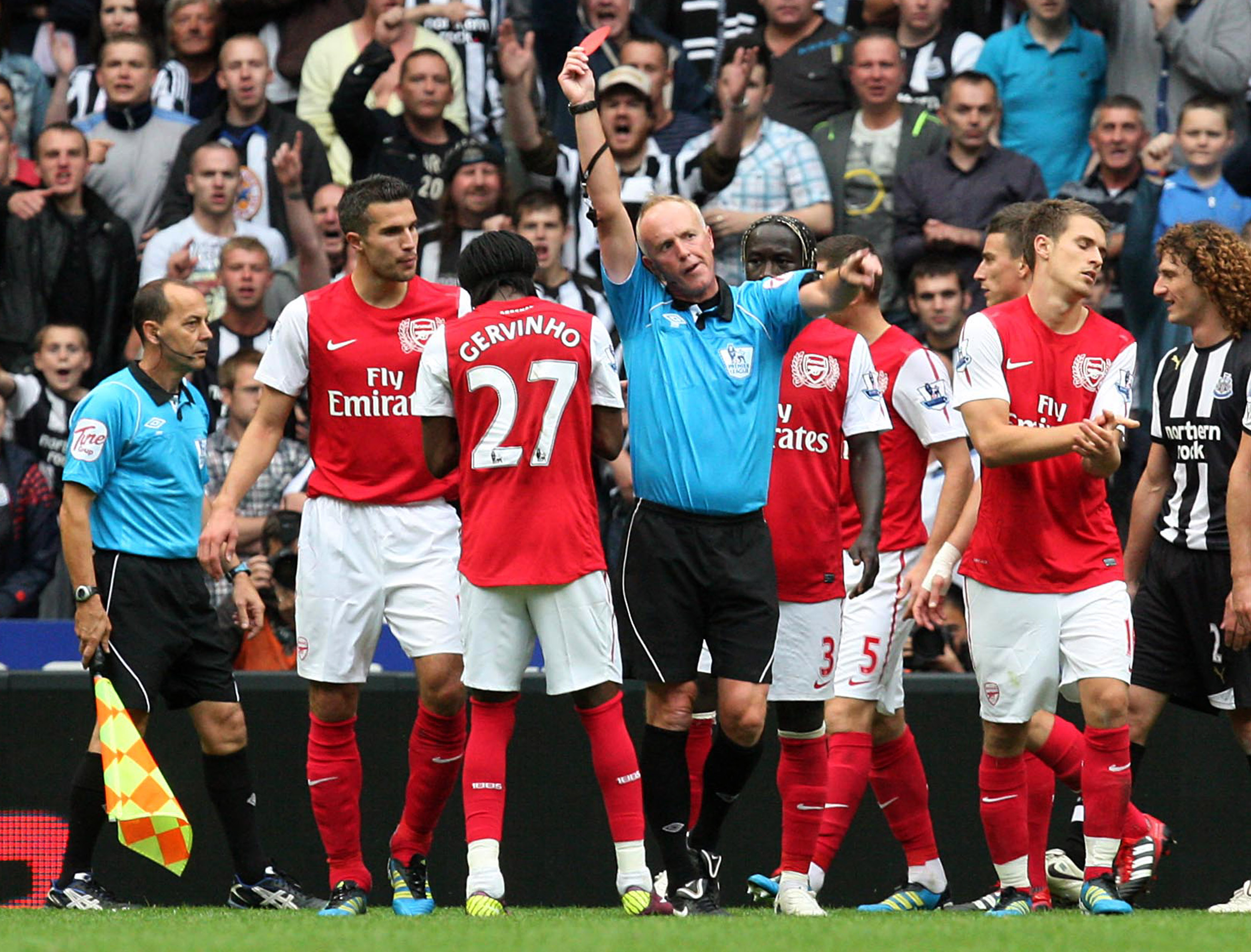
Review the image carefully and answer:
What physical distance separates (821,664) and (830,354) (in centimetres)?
121

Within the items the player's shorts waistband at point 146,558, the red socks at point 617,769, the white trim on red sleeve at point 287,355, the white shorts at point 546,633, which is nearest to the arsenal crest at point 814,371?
the white shorts at point 546,633

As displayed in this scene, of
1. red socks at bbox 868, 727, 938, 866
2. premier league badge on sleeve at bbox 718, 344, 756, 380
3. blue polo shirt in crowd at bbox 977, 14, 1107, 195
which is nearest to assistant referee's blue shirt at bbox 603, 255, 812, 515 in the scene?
premier league badge on sleeve at bbox 718, 344, 756, 380

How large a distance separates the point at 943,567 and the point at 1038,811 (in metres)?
1.29

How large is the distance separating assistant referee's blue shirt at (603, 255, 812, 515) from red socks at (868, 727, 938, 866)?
1.71 meters

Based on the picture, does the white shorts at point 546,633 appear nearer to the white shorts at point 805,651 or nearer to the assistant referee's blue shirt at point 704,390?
the assistant referee's blue shirt at point 704,390

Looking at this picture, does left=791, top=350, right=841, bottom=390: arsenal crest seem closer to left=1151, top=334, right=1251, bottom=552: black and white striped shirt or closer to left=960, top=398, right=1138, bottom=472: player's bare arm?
left=960, top=398, right=1138, bottom=472: player's bare arm

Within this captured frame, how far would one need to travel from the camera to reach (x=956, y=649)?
31.0ft

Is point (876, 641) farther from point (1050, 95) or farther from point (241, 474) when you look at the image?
point (1050, 95)

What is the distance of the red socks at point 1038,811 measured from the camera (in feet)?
23.5

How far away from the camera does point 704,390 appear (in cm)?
636

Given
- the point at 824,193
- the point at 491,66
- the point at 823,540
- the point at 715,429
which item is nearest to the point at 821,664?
the point at 823,540

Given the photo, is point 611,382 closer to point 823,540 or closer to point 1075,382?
point 823,540

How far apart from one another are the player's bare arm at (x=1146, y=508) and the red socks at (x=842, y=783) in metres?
1.30

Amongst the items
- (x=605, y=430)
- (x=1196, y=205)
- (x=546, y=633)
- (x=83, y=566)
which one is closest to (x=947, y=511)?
(x=605, y=430)
